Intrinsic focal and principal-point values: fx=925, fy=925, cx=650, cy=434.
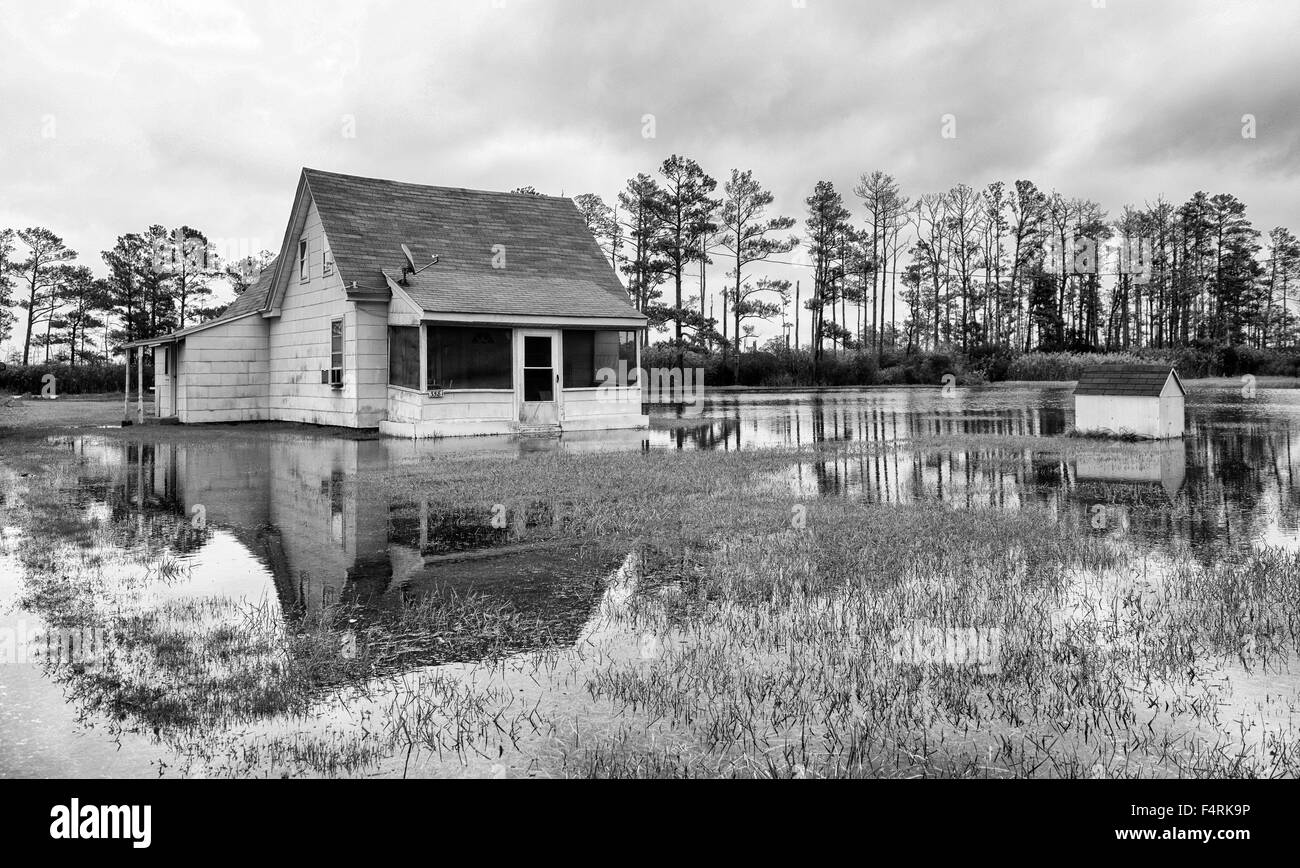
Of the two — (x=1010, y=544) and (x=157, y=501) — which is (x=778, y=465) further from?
(x=157, y=501)

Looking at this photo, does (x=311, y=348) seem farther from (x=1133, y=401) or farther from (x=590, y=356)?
(x=1133, y=401)

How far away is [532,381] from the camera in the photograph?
977 inches

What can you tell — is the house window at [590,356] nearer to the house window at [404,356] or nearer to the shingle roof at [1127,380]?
the house window at [404,356]

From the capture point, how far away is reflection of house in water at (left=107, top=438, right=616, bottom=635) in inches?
267

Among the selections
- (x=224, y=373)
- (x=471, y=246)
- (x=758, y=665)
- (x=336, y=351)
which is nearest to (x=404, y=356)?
(x=336, y=351)

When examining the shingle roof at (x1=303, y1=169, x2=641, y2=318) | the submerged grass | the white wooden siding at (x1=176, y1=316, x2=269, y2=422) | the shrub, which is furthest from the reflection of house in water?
the shrub

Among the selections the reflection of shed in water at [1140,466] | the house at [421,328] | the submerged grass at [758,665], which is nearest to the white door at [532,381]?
the house at [421,328]

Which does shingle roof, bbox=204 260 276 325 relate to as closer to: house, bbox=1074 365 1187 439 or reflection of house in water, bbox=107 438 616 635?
reflection of house in water, bbox=107 438 616 635

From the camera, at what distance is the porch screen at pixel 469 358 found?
2342cm

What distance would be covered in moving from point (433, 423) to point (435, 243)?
22.7 ft

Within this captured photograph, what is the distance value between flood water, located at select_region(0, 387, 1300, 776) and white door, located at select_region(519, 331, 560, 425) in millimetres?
2790

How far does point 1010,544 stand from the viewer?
8281mm

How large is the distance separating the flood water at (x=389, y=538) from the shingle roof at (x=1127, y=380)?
1.38m
